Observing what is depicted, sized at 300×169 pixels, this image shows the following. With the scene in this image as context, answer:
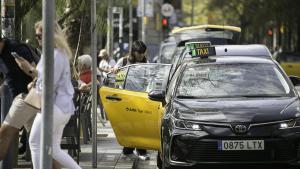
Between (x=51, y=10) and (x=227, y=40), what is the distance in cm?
1752

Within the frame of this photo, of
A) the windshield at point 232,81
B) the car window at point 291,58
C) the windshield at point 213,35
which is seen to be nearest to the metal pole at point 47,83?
the windshield at point 232,81

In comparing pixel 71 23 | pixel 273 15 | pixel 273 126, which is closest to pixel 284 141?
pixel 273 126

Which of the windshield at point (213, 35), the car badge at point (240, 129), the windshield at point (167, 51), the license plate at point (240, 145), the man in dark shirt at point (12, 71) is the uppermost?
the man in dark shirt at point (12, 71)

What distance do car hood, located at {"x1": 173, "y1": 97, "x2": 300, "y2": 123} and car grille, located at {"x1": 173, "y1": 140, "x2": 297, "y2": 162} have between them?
0.96ft

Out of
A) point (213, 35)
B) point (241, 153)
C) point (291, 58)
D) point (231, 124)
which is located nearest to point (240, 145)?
point (241, 153)

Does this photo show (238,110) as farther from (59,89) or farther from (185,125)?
(59,89)

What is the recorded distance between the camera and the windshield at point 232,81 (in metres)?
10.8

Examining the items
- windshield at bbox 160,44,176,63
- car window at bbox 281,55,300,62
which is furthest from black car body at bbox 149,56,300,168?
car window at bbox 281,55,300,62

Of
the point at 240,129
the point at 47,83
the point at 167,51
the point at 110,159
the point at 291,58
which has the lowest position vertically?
the point at 291,58

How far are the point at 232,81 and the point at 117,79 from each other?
2546 millimetres

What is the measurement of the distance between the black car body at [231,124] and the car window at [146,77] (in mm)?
1948

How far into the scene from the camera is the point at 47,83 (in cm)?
714

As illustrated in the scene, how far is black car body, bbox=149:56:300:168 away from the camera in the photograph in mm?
9641

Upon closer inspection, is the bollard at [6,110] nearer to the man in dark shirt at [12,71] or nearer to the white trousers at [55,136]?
the man in dark shirt at [12,71]
